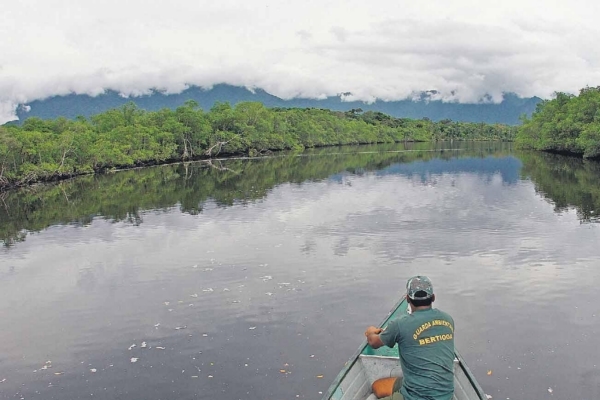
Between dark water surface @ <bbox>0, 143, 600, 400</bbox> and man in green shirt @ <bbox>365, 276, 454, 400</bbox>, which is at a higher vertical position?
man in green shirt @ <bbox>365, 276, 454, 400</bbox>

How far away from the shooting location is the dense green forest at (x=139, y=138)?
51375 millimetres

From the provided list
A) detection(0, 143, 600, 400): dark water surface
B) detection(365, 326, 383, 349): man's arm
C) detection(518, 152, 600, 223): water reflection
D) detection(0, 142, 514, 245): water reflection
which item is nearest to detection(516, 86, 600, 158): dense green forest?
detection(518, 152, 600, 223): water reflection

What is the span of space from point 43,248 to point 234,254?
929 centimetres

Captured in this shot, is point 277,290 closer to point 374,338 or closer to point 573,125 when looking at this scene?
point 374,338

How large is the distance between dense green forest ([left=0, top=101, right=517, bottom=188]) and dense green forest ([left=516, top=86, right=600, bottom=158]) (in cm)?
4871

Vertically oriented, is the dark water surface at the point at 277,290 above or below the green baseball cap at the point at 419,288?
below

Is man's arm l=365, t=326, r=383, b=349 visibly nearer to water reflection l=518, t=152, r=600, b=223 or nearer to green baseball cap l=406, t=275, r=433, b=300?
green baseball cap l=406, t=275, r=433, b=300

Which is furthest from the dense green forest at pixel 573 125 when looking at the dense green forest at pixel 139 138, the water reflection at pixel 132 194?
the dense green forest at pixel 139 138

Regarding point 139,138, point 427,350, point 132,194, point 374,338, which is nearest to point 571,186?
point 132,194

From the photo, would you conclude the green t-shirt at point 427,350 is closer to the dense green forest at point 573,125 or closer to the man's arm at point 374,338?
the man's arm at point 374,338

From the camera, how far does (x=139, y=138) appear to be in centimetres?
7231

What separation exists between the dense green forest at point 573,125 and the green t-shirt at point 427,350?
62295 mm

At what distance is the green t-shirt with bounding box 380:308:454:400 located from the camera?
6.39 metres

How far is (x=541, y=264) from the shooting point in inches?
723
